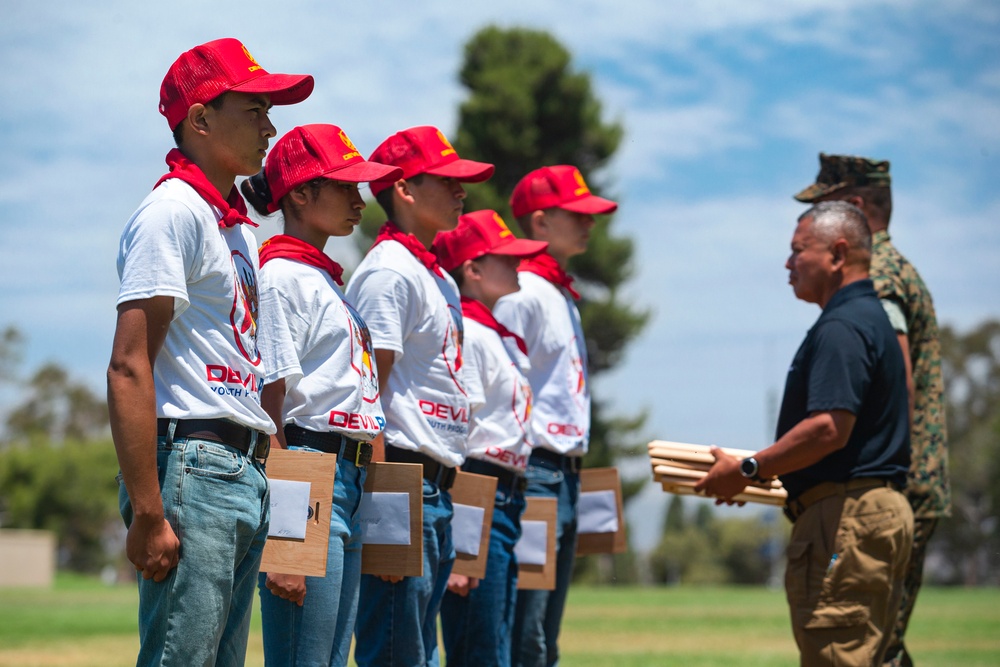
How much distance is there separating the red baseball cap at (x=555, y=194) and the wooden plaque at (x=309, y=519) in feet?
11.2

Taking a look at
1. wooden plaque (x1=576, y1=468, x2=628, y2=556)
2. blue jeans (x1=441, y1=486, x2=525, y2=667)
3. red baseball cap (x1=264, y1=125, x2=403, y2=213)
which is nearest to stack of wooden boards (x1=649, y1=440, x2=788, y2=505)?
blue jeans (x1=441, y1=486, x2=525, y2=667)

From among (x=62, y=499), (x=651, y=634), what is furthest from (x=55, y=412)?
(x=651, y=634)

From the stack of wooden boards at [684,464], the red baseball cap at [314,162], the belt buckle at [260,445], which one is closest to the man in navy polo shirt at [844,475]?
the stack of wooden boards at [684,464]

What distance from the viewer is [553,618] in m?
6.67

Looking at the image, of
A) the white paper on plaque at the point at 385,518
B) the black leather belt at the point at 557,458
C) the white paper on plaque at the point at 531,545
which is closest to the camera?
the white paper on plaque at the point at 385,518

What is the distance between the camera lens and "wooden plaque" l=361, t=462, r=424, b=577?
179 inches

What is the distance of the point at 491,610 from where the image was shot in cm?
564

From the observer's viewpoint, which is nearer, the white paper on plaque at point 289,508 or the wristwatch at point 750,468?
the white paper on plaque at point 289,508

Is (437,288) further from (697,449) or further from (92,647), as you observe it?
(92,647)

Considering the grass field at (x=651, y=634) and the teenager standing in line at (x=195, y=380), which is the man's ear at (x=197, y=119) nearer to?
the teenager standing in line at (x=195, y=380)

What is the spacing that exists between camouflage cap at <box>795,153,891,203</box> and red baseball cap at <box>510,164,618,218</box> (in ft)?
3.84

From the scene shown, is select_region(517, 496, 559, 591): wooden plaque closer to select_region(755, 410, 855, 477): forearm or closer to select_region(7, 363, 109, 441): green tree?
select_region(755, 410, 855, 477): forearm

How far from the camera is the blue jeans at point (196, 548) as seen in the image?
3.19m

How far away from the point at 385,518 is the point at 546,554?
1.72m
